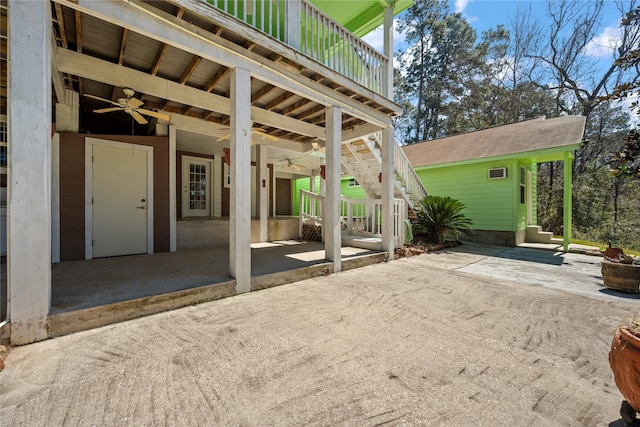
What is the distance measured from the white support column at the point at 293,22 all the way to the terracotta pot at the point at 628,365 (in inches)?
179

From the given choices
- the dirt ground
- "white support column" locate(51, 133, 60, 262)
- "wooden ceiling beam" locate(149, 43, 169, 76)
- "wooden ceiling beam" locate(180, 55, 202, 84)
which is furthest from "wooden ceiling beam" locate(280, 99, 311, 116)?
"white support column" locate(51, 133, 60, 262)

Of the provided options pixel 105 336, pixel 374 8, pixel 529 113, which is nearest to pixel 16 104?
pixel 105 336

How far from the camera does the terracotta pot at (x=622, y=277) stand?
3721mm

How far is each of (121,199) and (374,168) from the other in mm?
6285

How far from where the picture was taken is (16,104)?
203cm

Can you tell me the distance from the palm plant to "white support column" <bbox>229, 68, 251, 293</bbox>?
19.6 feet

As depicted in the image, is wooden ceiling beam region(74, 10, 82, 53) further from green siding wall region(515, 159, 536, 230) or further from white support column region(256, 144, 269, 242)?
green siding wall region(515, 159, 536, 230)

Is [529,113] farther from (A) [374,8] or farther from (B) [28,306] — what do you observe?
(B) [28,306]

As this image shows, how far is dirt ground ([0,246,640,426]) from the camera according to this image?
146cm

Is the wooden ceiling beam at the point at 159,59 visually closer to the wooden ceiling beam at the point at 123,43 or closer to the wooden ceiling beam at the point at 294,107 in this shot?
the wooden ceiling beam at the point at 123,43

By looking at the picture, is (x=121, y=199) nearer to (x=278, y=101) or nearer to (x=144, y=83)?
(x=144, y=83)

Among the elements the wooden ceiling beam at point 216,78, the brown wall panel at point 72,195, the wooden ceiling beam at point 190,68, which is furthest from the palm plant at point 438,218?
the brown wall panel at point 72,195

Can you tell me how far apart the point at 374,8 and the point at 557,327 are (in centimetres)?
620

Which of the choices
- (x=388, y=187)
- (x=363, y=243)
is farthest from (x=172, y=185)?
(x=388, y=187)
